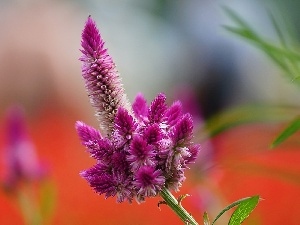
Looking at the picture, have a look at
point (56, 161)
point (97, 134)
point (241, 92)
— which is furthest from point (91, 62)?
point (241, 92)

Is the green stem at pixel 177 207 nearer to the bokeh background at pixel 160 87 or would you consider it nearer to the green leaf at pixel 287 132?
the green leaf at pixel 287 132

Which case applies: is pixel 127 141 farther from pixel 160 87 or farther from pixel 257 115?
pixel 160 87

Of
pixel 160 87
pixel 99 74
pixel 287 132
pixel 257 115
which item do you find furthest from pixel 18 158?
pixel 160 87

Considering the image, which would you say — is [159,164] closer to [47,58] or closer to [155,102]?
[155,102]

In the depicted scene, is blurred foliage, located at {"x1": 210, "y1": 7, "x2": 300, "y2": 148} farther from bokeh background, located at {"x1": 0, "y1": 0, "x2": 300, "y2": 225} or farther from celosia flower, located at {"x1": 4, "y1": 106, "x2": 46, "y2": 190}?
celosia flower, located at {"x1": 4, "y1": 106, "x2": 46, "y2": 190}

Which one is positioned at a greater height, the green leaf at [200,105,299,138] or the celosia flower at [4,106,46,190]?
the celosia flower at [4,106,46,190]

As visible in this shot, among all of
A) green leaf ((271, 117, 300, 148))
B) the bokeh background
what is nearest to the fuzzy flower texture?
green leaf ((271, 117, 300, 148))

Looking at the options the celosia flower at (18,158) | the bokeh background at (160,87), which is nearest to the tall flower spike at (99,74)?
the bokeh background at (160,87)
